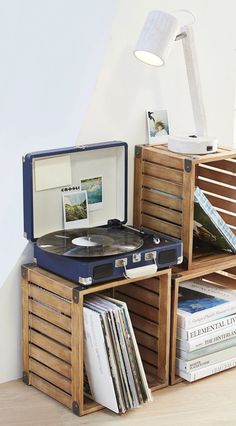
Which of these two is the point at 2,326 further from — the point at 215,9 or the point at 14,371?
the point at 215,9

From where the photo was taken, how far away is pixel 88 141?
2.29m

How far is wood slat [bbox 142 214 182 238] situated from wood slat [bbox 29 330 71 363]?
17.3 inches

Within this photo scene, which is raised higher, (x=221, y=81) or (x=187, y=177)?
(x=221, y=81)

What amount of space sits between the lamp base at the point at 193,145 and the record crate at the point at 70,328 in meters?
0.34

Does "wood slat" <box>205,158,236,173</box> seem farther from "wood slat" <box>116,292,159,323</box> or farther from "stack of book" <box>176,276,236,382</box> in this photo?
"wood slat" <box>116,292,159,323</box>

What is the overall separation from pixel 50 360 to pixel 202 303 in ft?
1.44

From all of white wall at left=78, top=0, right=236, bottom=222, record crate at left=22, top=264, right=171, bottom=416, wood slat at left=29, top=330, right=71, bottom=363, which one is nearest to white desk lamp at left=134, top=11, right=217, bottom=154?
white wall at left=78, top=0, right=236, bottom=222

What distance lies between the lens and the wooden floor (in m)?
2.06

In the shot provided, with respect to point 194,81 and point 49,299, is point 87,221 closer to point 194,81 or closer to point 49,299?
point 49,299

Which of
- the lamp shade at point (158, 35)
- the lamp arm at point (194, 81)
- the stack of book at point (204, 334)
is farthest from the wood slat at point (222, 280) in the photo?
the lamp shade at point (158, 35)

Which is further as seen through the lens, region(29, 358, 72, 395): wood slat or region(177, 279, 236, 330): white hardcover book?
region(177, 279, 236, 330): white hardcover book

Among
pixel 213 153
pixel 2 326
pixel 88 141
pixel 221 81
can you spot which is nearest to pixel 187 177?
pixel 213 153

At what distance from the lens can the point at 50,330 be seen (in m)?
2.15

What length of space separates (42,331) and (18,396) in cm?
18
